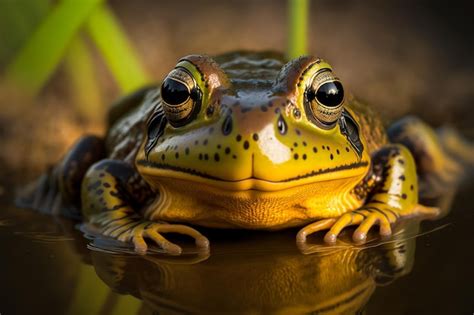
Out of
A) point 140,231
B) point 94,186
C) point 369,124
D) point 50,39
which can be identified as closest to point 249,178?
point 140,231

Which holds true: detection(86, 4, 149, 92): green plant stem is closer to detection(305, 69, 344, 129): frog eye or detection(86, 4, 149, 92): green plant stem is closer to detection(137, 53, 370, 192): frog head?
detection(137, 53, 370, 192): frog head

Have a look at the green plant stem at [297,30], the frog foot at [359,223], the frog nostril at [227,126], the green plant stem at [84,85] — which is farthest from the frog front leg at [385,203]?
the green plant stem at [84,85]

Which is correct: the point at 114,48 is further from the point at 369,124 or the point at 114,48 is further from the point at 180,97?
the point at 180,97

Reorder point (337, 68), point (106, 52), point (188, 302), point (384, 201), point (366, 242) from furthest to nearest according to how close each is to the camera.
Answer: point (337, 68), point (106, 52), point (384, 201), point (366, 242), point (188, 302)

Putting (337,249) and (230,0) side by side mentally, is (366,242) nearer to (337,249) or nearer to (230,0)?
(337,249)

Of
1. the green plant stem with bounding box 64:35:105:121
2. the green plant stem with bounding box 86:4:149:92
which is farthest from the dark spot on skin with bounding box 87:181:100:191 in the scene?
the green plant stem with bounding box 64:35:105:121

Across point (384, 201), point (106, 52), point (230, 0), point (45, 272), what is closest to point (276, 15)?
point (230, 0)

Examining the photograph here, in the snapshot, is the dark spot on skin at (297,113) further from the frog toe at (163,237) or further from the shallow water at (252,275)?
the frog toe at (163,237)
